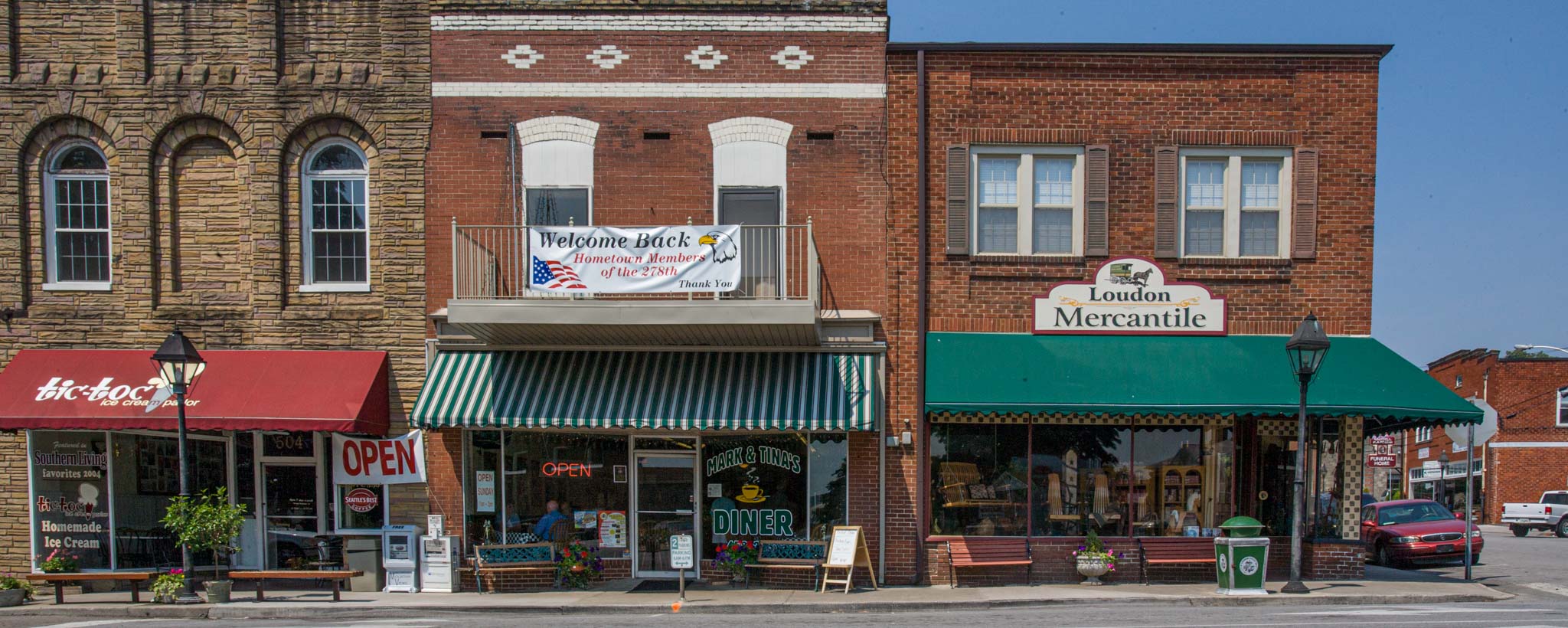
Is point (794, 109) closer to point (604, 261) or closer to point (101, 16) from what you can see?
point (604, 261)

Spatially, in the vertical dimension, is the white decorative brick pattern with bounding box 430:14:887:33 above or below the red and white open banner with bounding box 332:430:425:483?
above

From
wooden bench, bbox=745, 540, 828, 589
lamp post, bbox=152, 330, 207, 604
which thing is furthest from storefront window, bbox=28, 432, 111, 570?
wooden bench, bbox=745, 540, 828, 589

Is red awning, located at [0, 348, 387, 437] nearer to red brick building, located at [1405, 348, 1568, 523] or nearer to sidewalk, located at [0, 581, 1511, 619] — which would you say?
sidewalk, located at [0, 581, 1511, 619]

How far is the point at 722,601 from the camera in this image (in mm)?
13055

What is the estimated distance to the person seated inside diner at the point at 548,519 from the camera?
47.9 feet

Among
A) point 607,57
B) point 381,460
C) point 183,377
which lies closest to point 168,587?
point 183,377

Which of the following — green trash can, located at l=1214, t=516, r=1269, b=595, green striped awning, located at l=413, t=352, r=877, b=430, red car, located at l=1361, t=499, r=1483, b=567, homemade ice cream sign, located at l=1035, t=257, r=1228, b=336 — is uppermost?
homemade ice cream sign, located at l=1035, t=257, r=1228, b=336

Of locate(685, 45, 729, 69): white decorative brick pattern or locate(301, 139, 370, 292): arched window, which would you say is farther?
locate(301, 139, 370, 292): arched window

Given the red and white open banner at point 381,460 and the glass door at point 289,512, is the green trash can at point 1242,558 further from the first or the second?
the glass door at point 289,512

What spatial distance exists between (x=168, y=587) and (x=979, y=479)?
408 inches

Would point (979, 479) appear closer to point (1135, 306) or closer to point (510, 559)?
point (1135, 306)

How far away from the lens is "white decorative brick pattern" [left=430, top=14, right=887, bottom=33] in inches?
578

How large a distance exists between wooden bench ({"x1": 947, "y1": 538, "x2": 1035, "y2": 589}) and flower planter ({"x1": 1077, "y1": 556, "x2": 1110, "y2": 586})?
0.62 meters

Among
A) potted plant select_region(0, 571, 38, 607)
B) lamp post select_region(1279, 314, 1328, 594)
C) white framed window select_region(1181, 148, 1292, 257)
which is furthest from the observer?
white framed window select_region(1181, 148, 1292, 257)
